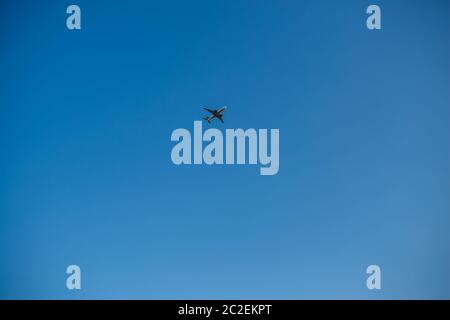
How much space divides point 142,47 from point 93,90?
32cm

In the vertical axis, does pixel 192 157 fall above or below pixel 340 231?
above

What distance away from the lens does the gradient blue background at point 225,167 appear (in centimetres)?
253

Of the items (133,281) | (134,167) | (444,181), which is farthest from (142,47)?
(444,181)

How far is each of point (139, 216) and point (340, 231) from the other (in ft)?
3.18

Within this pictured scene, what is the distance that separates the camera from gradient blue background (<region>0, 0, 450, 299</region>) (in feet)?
8.30

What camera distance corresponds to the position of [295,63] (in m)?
2.57

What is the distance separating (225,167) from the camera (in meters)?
2.56

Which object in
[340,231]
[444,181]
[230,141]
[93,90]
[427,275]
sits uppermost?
[93,90]

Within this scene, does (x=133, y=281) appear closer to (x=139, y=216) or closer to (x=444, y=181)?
(x=139, y=216)

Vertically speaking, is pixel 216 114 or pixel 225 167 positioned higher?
pixel 216 114

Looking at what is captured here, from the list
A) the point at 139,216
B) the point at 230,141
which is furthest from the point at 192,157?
the point at 139,216

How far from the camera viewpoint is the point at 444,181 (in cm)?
253
